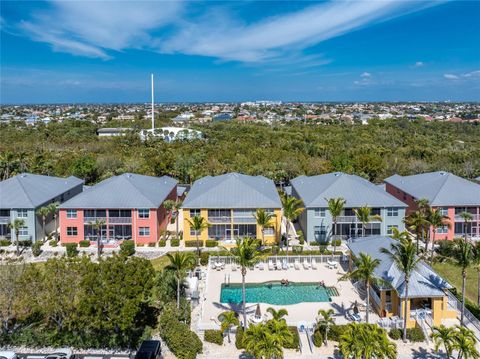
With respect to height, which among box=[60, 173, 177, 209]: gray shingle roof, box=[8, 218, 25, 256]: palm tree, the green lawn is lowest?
the green lawn

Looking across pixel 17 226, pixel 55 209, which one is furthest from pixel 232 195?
pixel 17 226

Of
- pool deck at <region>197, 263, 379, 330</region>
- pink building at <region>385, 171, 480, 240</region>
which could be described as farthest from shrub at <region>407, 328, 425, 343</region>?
pink building at <region>385, 171, 480, 240</region>

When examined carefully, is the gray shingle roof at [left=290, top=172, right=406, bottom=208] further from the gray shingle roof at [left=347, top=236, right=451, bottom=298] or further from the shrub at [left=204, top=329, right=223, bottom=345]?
the shrub at [left=204, top=329, right=223, bottom=345]

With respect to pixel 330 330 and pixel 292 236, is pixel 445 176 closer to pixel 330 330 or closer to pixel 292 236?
pixel 292 236

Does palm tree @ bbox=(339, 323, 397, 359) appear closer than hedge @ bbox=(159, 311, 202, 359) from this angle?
Yes

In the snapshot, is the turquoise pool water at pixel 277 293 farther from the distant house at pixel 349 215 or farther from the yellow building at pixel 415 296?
the distant house at pixel 349 215

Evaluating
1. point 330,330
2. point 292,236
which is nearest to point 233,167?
point 292,236
